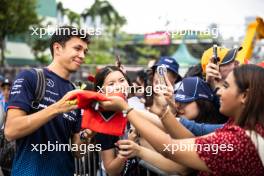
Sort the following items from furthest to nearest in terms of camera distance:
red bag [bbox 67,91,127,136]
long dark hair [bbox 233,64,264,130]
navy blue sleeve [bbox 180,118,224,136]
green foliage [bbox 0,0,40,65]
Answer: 1. green foliage [bbox 0,0,40,65]
2. navy blue sleeve [bbox 180,118,224,136]
3. red bag [bbox 67,91,127,136]
4. long dark hair [bbox 233,64,264,130]

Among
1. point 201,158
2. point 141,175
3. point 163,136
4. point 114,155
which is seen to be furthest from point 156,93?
point 141,175

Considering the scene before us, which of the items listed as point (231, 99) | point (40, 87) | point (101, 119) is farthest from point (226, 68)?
point (40, 87)

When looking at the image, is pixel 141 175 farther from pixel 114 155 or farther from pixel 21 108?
pixel 21 108

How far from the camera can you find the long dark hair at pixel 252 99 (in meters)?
2.48

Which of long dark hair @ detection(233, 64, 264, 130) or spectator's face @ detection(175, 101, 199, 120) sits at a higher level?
long dark hair @ detection(233, 64, 264, 130)

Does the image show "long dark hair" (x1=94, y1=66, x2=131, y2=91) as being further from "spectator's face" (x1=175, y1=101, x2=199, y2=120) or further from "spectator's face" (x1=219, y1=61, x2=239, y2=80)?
"spectator's face" (x1=219, y1=61, x2=239, y2=80)

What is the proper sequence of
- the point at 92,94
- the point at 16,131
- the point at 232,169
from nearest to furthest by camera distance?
1. the point at 232,169
2. the point at 92,94
3. the point at 16,131

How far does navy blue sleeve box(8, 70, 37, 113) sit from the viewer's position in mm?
3098

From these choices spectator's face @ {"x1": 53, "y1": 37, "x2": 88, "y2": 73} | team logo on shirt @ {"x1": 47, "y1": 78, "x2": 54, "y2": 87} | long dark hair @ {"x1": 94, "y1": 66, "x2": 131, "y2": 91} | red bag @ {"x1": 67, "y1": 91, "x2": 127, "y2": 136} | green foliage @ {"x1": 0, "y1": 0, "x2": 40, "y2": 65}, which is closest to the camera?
red bag @ {"x1": 67, "y1": 91, "x2": 127, "y2": 136}

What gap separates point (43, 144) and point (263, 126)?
5.27ft

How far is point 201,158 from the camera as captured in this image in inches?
96.3

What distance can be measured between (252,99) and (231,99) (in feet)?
0.46

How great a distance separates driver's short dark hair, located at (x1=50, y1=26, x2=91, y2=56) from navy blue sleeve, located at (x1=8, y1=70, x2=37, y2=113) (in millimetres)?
433

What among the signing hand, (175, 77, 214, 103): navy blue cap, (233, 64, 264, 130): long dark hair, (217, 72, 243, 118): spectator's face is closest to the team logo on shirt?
the signing hand
